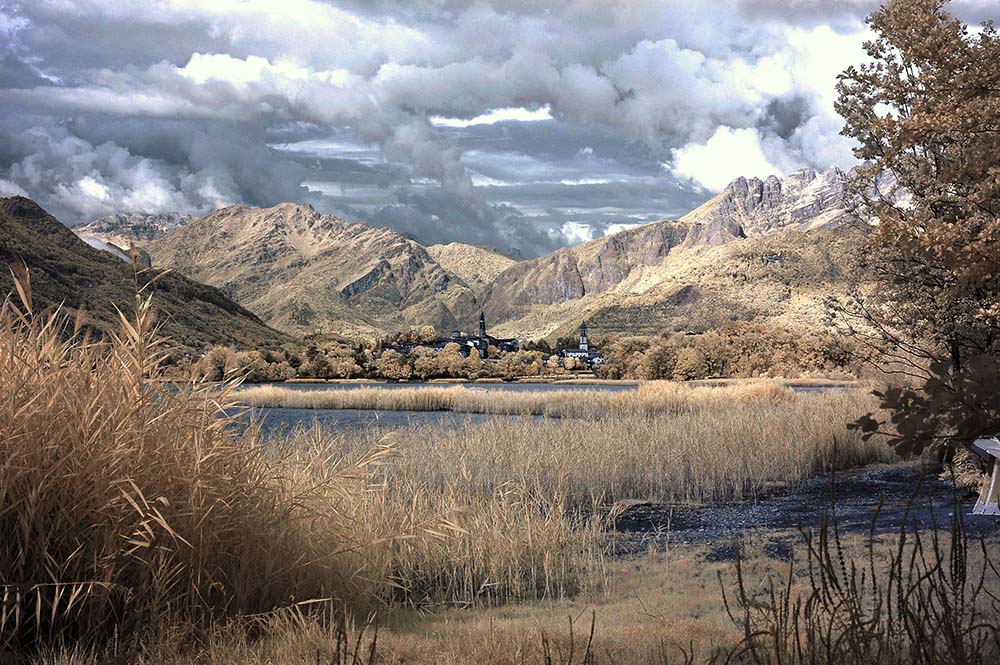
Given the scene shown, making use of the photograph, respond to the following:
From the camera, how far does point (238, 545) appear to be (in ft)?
18.6

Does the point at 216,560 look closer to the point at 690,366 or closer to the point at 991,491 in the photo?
the point at 991,491

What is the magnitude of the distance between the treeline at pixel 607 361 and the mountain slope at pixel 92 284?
338 inches

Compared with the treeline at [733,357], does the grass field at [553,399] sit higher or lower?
lower

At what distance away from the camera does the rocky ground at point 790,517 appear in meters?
9.09

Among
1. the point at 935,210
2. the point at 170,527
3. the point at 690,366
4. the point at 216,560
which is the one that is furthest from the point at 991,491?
the point at 690,366

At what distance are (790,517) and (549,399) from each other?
91.3ft

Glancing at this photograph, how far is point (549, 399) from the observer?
1532 inches

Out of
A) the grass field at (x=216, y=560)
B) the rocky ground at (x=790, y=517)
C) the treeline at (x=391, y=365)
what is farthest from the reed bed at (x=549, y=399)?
the treeline at (x=391, y=365)

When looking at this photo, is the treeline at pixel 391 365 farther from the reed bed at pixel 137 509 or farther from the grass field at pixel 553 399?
the reed bed at pixel 137 509

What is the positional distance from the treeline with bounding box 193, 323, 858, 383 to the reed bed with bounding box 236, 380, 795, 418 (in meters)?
6.19

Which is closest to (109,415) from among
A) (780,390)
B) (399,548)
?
(399,548)

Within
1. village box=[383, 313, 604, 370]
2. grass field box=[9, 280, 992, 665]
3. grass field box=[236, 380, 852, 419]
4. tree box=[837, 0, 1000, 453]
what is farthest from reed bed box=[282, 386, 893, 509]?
village box=[383, 313, 604, 370]

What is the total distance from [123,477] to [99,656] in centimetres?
100

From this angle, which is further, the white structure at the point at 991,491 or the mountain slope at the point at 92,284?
the mountain slope at the point at 92,284
